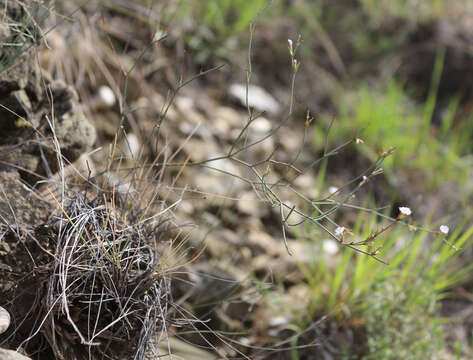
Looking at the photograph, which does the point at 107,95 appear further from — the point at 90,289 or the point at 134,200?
the point at 90,289

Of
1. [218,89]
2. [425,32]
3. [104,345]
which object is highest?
[425,32]

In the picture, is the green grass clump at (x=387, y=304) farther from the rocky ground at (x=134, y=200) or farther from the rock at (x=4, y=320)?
the rock at (x=4, y=320)

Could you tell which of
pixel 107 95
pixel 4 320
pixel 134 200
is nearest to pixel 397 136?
pixel 107 95

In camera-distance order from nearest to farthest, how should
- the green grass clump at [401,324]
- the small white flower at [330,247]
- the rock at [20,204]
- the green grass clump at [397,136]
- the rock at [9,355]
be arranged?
1. the rock at [9,355]
2. the rock at [20,204]
3. the green grass clump at [401,324]
4. the small white flower at [330,247]
5. the green grass clump at [397,136]

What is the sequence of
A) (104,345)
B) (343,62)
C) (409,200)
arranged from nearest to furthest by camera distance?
(104,345)
(409,200)
(343,62)

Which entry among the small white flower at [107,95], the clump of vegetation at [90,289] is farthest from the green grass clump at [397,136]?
the clump of vegetation at [90,289]

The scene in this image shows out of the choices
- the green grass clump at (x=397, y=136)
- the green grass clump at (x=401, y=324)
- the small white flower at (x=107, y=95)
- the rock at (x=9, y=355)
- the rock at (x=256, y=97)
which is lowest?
the rock at (x=9, y=355)

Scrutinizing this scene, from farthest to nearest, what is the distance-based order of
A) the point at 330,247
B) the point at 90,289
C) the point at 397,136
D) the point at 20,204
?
the point at 397,136 → the point at 330,247 → the point at 20,204 → the point at 90,289

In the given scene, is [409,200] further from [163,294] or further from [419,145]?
[163,294]

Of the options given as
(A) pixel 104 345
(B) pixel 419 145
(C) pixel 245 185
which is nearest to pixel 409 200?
(B) pixel 419 145
